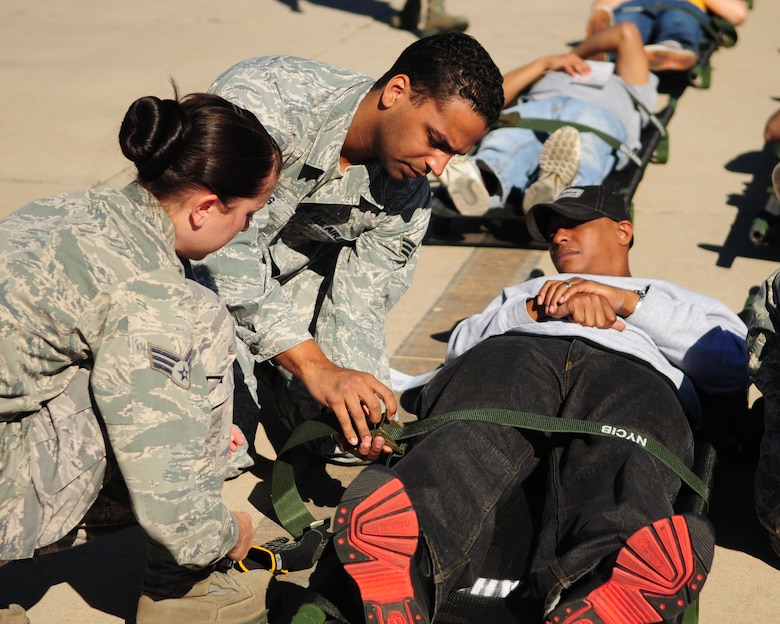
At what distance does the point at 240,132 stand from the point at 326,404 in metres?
0.78

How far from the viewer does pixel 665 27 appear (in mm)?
7383

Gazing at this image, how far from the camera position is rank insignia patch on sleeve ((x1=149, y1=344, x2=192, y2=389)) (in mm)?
2084

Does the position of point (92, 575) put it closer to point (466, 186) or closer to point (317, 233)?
point (317, 233)

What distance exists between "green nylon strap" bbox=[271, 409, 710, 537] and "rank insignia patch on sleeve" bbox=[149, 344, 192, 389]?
656 millimetres

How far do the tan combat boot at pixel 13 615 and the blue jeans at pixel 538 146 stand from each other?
3251mm

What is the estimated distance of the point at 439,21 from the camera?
9508 millimetres

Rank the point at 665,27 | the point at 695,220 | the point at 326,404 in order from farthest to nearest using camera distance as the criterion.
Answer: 1. the point at 665,27
2. the point at 695,220
3. the point at 326,404

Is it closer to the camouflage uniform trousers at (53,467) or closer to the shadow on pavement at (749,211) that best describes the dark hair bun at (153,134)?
the camouflage uniform trousers at (53,467)

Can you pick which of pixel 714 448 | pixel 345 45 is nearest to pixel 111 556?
pixel 714 448

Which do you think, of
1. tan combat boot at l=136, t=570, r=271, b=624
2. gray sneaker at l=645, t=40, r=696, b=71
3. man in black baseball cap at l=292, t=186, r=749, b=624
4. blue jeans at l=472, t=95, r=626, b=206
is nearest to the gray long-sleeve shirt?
man in black baseball cap at l=292, t=186, r=749, b=624

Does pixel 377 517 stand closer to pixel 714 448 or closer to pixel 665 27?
pixel 714 448

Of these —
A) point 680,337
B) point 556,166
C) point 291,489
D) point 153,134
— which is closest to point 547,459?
point 680,337

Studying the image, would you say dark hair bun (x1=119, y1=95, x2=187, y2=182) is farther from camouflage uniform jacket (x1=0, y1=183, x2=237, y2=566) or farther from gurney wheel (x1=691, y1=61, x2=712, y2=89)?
gurney wheel (x1=691, y1=61, x2=712, y2=89)

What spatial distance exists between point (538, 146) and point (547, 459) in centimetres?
283
